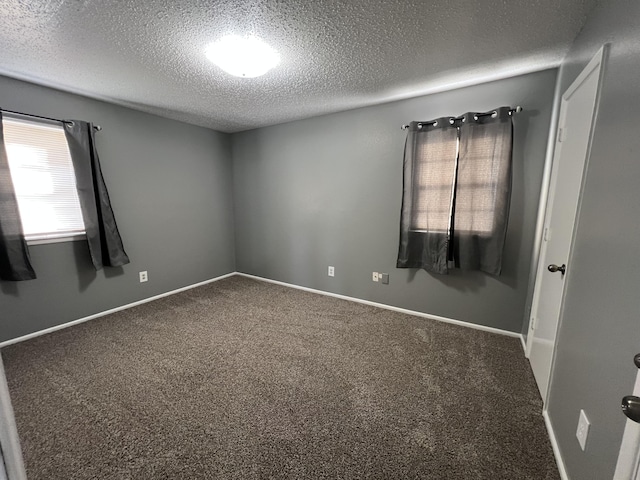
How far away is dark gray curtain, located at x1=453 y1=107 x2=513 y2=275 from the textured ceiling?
46 centimetres

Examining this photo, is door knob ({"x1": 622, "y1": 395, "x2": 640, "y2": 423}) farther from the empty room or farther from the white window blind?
the white window blind

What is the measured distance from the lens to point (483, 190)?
94.5 inches

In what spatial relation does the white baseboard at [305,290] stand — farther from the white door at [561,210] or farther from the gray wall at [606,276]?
the gray wall at [606,276]

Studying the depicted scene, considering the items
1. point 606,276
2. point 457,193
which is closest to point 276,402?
point 606,276

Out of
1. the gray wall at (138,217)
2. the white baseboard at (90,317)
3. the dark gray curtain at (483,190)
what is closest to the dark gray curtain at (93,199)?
the gray wall at (138,217)

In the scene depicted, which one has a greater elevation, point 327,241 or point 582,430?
point 327,241

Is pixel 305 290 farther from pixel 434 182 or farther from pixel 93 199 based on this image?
pixel 93 199

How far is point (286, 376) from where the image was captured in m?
1.97

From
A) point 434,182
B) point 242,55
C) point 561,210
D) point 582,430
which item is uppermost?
point 242,55

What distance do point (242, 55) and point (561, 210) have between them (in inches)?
94.1

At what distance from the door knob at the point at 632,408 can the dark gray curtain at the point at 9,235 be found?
3754 millimetres

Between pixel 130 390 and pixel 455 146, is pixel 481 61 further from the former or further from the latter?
pixel 130 390

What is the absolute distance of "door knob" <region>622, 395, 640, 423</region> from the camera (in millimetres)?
596

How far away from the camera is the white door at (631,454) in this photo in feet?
1.99
